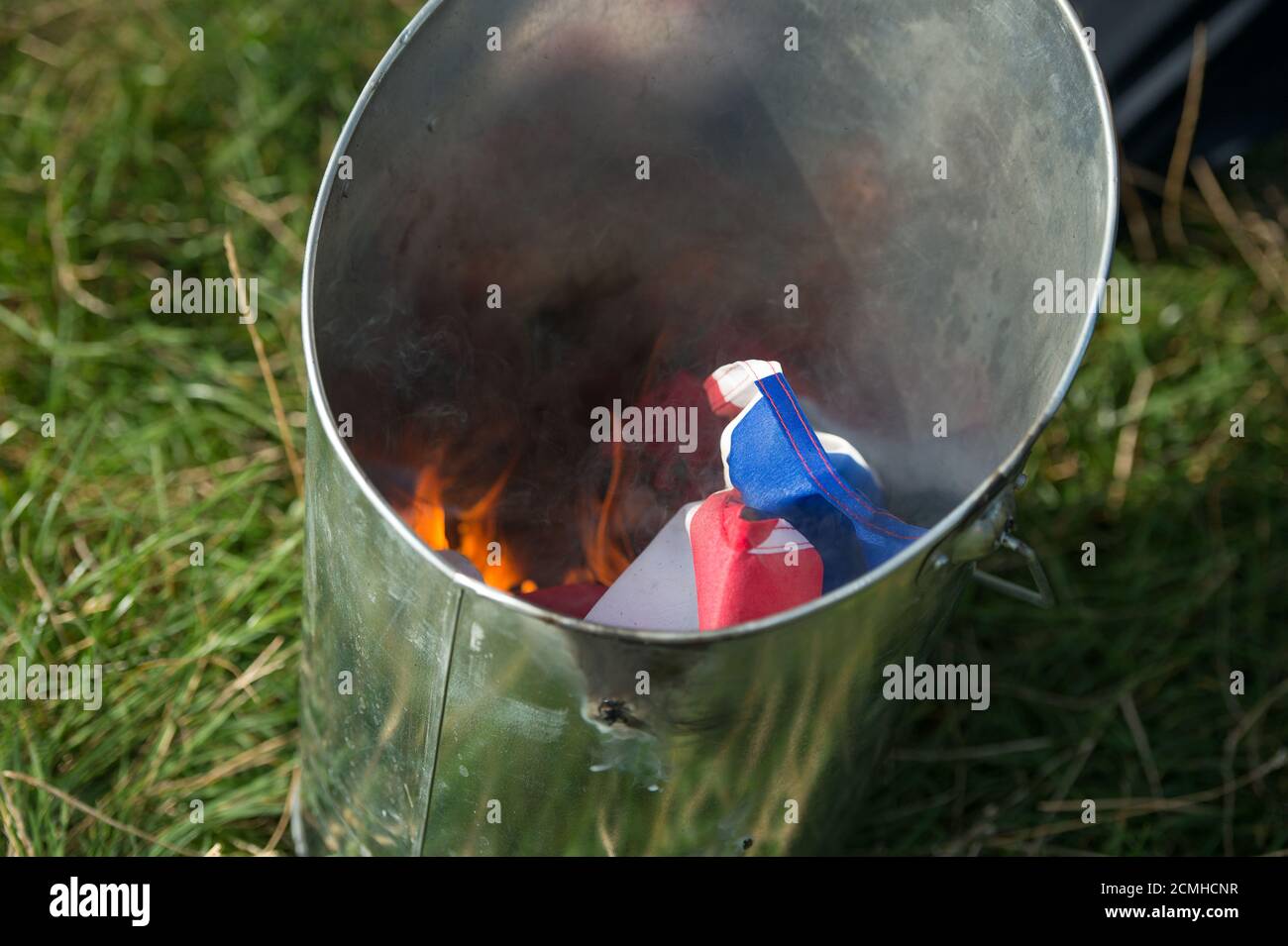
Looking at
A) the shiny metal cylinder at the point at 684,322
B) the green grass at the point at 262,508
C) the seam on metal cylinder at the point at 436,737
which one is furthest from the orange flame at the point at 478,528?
the green grass at the point at 262,508

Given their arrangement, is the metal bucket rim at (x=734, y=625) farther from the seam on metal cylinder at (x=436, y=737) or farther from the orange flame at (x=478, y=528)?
the orange flame at (x=478, y=528)

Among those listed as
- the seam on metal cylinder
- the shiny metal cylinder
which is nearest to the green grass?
the shiny metal cylinder

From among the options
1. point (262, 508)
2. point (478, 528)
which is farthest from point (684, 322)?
point (262, 508)

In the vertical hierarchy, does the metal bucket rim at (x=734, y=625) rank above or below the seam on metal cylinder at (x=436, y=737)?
above

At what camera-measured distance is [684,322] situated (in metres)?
1.39

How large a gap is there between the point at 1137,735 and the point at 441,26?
109cm

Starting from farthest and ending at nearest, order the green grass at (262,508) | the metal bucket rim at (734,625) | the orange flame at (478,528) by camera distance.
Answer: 1. the green grass at (262,508)
2. the orange flame at (478,528)
3. the metal bucket rim at (734,625)

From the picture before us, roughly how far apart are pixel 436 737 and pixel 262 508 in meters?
0.73

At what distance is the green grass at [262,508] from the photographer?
1.44 m

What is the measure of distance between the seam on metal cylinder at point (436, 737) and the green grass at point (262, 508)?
1.29ft

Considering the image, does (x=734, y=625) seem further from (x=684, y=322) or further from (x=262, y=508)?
(x=262, y=508)

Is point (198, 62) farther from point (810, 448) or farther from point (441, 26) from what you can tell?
point (810, 448)

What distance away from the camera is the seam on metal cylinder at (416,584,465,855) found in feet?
2.73
